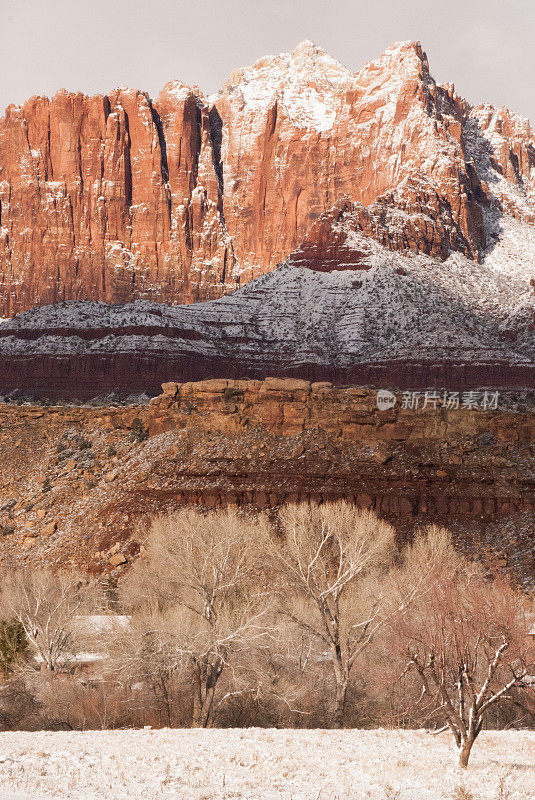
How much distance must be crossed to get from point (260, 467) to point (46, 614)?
57.0 ft

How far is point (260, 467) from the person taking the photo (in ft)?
169

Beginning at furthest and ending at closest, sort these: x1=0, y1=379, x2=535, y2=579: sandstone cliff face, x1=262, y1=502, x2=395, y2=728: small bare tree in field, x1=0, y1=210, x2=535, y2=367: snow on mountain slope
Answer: x1=0, y1=210, x2=535, y2=367: snow on mountain slope < x1=0, y1=379, x2=535, y2=579: sandstone cliff face < x1=262, y1=502, x2=395, y2=728: small bare tree in field

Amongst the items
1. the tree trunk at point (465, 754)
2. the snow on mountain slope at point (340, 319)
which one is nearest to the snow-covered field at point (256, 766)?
the tree trunk at point (465, 754)

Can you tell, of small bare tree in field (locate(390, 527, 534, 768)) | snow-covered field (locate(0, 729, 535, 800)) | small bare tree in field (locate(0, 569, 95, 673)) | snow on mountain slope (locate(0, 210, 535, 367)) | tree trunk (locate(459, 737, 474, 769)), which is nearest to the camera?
snow-covered field (locate(0, 729, 535, 800))

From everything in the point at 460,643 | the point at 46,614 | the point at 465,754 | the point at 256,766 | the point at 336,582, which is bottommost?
the point at 46,614

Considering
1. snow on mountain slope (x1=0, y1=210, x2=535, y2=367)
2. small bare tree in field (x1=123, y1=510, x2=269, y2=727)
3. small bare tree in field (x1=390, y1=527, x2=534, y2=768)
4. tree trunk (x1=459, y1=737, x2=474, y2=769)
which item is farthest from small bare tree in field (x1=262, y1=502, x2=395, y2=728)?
snow on mountain slope (x1=0, y1=210, x2=535, y2=367)

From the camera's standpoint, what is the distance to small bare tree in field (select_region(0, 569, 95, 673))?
116 feet

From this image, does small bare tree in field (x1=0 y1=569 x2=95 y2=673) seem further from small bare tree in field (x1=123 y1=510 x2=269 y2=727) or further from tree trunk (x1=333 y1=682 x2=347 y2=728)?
tree trunk (x1=333 y1=682 x2=347 y2=728)

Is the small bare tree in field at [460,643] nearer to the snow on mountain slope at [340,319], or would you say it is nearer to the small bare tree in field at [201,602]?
the small bare tree in field at [201,602]

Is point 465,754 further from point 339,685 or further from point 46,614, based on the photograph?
point 46,614

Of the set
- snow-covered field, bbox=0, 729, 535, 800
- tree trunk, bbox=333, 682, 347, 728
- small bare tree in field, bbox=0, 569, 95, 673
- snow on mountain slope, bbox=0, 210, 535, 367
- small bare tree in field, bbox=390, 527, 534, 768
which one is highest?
snow on mountain slope, bbox=0, 210, 535, 367

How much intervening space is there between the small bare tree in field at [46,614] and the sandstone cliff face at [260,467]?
7148mm

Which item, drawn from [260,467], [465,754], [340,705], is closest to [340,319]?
[260,467]

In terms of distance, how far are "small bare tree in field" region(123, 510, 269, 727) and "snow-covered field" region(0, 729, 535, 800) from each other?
474 cm
